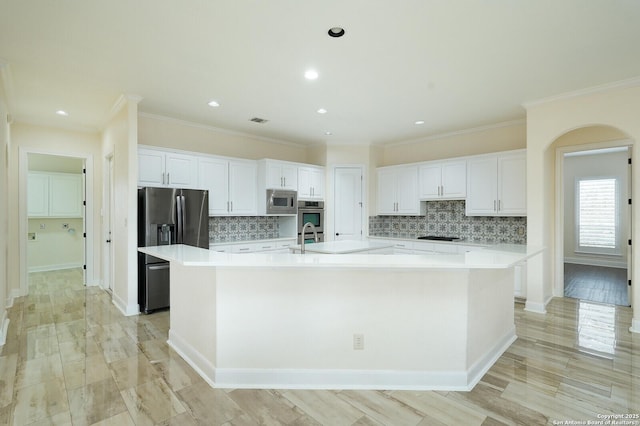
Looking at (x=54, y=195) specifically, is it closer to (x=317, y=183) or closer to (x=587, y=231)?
(x=317, y=183)

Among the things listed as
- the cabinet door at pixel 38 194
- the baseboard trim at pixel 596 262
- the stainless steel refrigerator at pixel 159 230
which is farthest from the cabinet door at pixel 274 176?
the baseboard trim at pixel 596 262

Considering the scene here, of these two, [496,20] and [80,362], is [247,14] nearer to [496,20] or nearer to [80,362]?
[496,20]

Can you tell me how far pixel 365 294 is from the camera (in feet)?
7.72

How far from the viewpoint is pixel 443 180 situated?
18.0ft

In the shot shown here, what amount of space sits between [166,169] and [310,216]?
2656 mm

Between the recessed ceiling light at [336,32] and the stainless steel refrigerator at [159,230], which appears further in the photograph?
the stainless steel refrigerator at [159,230]

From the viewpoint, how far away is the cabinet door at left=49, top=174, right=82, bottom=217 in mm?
7156

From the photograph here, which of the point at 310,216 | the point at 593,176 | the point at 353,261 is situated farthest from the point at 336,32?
the point at 593,176

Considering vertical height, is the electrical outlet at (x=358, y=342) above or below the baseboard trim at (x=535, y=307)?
above

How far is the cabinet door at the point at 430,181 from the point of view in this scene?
5543mm

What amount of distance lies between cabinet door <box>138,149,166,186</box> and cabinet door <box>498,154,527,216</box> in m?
4.86

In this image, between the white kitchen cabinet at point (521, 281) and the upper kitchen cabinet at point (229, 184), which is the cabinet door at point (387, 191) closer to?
the white kitchen cabinet at point (521, 281)

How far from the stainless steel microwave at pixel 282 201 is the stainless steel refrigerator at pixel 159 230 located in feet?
4.58

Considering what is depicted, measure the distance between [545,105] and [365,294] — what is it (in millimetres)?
3484
